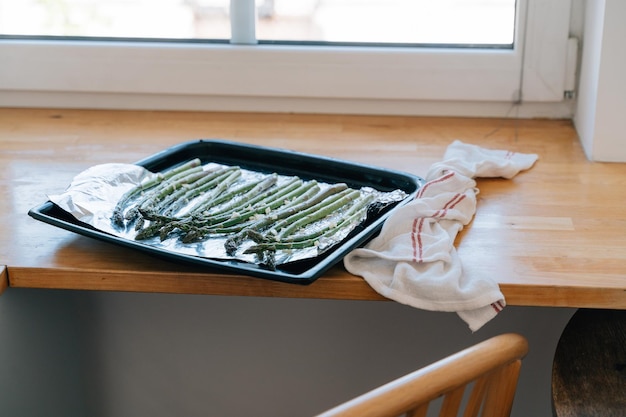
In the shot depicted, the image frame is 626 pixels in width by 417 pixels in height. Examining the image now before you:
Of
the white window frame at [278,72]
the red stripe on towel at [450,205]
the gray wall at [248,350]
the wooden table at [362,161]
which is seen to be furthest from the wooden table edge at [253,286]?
the white window frame at [278,72]

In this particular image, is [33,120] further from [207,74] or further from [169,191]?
[169,191]

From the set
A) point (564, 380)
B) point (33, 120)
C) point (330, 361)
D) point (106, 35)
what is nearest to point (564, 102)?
point (330, 361)

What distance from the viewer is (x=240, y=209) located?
47.6 inches

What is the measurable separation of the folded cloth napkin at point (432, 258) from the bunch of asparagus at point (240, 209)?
2.4 inches

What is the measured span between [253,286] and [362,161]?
44cm

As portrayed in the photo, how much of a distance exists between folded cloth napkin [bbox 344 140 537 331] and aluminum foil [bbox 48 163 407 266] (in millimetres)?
49

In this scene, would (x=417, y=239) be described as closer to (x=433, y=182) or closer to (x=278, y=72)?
(x=433, y=182)

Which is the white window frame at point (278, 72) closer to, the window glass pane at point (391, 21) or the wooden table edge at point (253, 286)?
the window glass pane at point (391, 21)

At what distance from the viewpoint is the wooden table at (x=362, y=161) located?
108 centimetres

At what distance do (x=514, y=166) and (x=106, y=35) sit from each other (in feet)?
2.82

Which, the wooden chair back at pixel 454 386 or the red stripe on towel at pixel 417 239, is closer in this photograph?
the wooden chair back at pixel 454 386

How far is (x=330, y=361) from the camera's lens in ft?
4.99

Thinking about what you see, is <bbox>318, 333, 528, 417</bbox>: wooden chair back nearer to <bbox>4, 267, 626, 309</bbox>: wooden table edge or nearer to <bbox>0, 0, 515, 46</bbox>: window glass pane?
<bbox>4, 267, 626, 309</bbox>: wooden table edge

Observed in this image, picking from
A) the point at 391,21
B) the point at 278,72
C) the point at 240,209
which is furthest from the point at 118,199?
the point at 391,21
